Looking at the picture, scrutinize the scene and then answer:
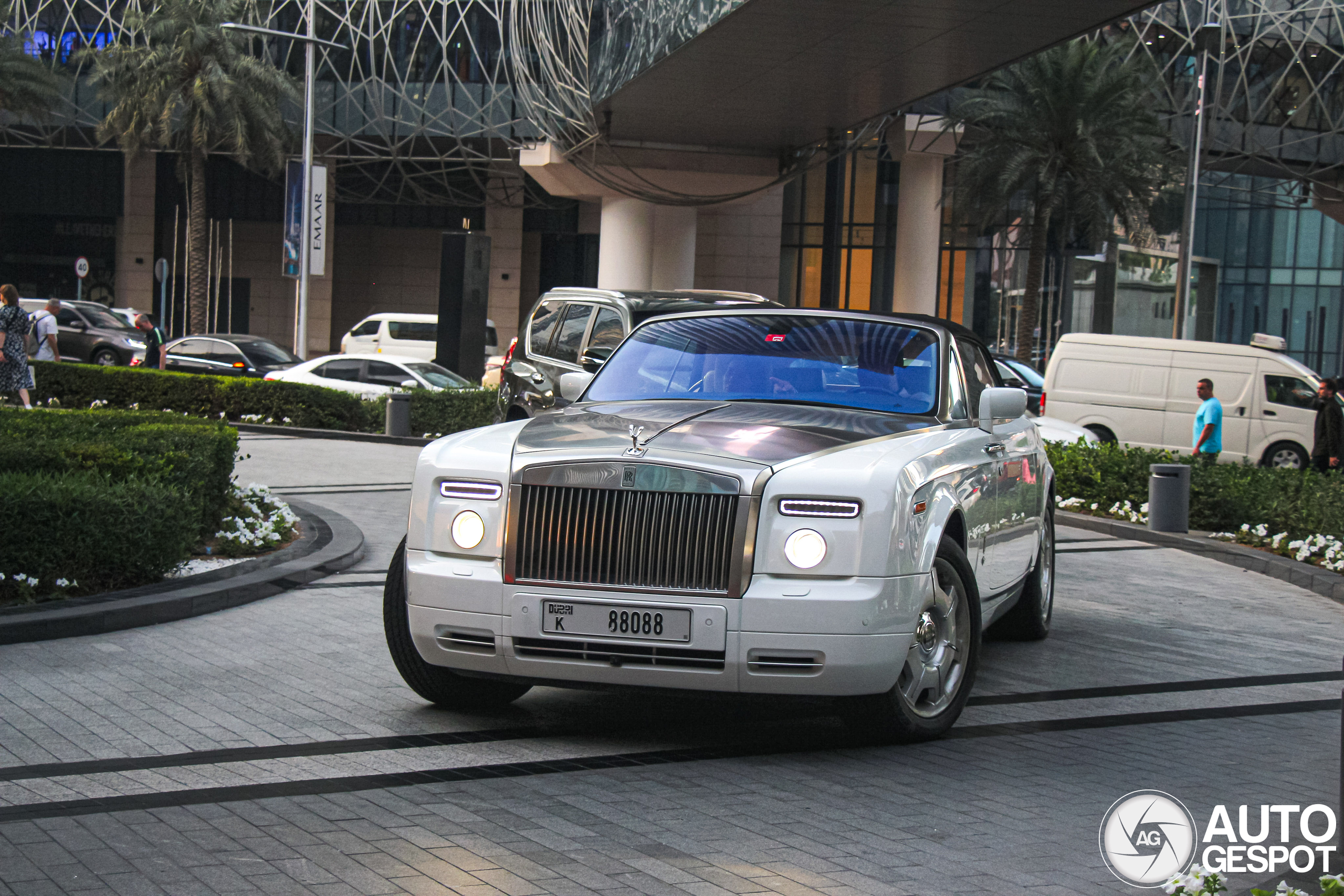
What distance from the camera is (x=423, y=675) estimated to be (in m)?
5.91

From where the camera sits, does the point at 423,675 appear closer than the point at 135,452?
Yes

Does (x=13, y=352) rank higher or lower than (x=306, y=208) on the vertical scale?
lower

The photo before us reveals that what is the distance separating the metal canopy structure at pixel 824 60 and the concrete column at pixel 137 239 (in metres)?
32.2

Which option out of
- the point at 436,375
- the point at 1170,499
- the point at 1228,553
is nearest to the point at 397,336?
the point at 436,375

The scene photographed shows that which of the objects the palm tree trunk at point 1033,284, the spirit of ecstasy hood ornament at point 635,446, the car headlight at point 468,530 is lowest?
the car headlight at point 468,530

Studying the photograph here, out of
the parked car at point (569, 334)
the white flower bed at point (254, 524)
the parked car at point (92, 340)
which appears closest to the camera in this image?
the white flower bed at point (254, 524)

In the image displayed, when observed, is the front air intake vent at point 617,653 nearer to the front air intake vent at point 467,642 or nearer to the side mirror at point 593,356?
the front air intake vent at point 467,642

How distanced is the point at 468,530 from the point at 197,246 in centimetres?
4137

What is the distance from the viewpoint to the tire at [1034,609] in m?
8.11

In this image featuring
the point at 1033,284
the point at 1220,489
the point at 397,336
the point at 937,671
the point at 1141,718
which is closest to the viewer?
the point at 937,671

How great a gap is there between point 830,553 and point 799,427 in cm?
81

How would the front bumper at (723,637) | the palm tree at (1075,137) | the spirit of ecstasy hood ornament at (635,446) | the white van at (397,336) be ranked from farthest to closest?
the white van at (397,336) < the palm tree at (1075,137) < the spirit of ecstasy hood ornament at (635,446) < the front bumper at (723,637)

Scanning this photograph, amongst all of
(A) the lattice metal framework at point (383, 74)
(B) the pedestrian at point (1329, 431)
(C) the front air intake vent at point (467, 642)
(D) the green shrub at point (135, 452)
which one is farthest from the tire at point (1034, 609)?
(A) the lattice metal framework at point (383, 74)

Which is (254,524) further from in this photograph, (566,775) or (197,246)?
(197,246)
